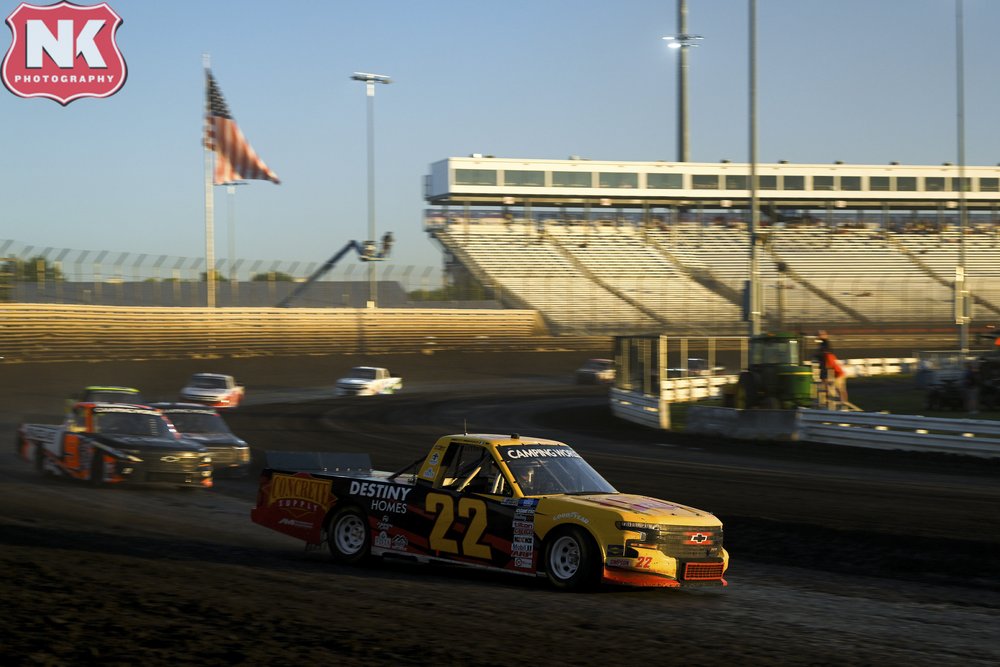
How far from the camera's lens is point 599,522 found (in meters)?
8.97

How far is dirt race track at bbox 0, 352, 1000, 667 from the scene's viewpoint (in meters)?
6.96

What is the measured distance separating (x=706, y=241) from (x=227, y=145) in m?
42.2

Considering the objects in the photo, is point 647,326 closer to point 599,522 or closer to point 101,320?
point 101,320

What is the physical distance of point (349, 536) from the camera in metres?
10.6

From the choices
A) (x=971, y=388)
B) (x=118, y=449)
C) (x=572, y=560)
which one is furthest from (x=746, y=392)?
(x=572, y=560)

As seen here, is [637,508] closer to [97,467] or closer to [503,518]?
[503,518]

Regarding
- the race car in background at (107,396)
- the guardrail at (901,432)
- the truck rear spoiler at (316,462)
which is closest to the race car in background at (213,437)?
the race car in background at (107,396)

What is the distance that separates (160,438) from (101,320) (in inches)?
1345

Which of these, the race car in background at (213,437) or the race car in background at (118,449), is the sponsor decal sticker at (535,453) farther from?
the race car in background at (213,437)

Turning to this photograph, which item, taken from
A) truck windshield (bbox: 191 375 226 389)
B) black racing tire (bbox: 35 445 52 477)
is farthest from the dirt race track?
truck windshield (bbox: 191 375 226 389)

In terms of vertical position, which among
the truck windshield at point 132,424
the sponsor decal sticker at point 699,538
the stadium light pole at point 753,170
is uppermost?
the stadium light pole at point 753,170

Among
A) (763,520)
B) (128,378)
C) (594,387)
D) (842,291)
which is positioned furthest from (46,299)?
(842,291)

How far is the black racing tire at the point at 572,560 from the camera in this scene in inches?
354

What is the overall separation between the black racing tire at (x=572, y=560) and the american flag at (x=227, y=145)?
3816cm
